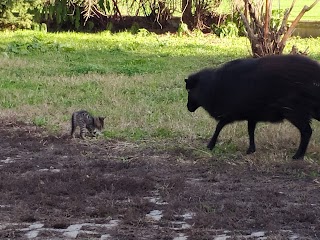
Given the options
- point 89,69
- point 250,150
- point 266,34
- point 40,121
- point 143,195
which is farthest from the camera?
point 266,34

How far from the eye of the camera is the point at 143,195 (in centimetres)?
663

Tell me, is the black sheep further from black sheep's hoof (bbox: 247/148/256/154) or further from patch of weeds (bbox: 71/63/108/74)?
patch of weeds (bbox: 71/63/108/74)

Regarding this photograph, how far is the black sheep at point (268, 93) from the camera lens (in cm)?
769

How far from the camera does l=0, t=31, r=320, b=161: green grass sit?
9.51 m

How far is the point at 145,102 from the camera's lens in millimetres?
11172

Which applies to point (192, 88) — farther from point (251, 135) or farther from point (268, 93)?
point (268, 93)

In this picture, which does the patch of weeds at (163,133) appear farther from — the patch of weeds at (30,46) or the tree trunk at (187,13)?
the tree trunk at (187,13)

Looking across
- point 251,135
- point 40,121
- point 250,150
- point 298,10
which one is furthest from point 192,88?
point 298,10

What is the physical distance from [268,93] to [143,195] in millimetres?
2083

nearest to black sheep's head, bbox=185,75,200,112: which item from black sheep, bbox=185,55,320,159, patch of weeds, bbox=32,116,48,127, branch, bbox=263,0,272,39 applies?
black sheep, bbox=185,55,320,159

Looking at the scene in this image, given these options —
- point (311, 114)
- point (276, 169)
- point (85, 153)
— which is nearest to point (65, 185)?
point (85, 153)

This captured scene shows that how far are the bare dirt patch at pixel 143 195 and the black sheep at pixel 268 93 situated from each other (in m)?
0.59

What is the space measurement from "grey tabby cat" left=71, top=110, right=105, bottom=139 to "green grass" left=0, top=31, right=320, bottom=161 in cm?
18

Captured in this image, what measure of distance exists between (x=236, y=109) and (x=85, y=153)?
186 cm
